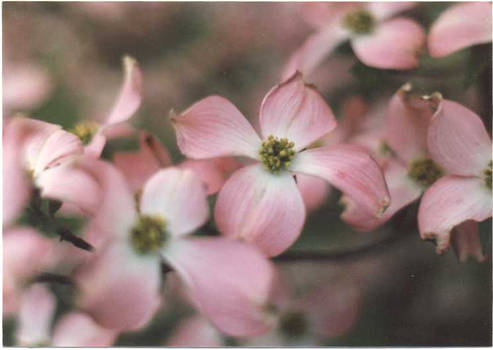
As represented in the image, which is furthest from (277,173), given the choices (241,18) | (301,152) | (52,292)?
(241,18)

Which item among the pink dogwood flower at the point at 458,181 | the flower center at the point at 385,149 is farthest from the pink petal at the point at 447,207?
the flower center at the point at 385,149

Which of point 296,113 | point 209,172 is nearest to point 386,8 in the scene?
point 296,113

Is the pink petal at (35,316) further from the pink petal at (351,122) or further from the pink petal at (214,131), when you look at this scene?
the pink petal at (351,122)

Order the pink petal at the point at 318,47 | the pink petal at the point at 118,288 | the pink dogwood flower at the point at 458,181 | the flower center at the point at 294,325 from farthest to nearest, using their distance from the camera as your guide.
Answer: the pink petal at the point at 318,47 < the flower center at the point at 294,325 < the pink dogwood flower at the point at 458,181 < the pink petal at the point at 118,288

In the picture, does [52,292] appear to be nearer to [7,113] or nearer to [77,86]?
[7,113]

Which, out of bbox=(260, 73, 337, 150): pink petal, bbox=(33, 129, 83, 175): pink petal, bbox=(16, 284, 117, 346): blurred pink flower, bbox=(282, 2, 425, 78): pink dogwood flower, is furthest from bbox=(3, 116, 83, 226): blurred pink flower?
bbox=(282, 2, 425, 78): pink dogwood flower

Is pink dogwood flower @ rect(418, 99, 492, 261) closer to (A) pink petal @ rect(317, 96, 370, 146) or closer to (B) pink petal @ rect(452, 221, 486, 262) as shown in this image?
(B) pink petal @ rect(452, 221, 486, 262)
